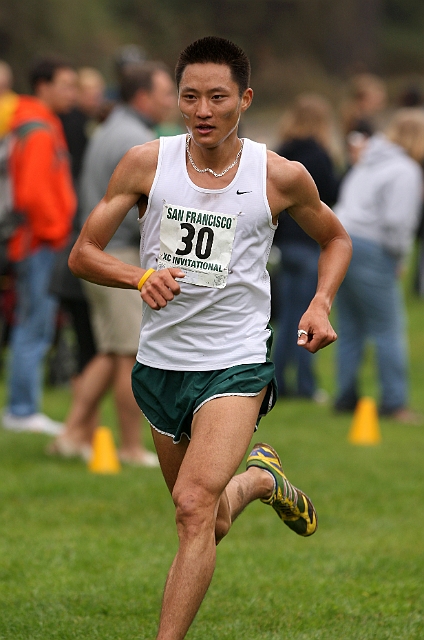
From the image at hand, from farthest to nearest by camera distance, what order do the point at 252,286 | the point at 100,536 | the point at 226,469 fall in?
the point at 100,536, the point at 252,286, the point at 226,469

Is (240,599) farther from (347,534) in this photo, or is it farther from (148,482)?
(148,482)

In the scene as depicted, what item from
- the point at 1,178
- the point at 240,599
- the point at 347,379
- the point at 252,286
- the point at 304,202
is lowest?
the point at 347,379

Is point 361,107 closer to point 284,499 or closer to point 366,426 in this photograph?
point 366,426

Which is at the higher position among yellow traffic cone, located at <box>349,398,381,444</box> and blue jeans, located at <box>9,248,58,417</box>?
blue jeans, located at <box>9,248,58,417</box>

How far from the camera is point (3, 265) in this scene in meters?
9.39

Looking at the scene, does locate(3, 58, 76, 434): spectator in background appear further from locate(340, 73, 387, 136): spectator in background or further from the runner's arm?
the runner's arm

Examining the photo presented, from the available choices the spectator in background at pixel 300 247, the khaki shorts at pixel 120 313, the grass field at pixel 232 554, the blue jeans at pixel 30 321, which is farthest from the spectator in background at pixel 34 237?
the spectator in background at pixel 300 247

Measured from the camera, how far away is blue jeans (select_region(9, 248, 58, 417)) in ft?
30.1

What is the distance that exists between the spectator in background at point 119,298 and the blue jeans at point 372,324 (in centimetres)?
265

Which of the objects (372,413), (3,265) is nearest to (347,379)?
(372,413)

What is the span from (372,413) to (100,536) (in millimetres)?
3528

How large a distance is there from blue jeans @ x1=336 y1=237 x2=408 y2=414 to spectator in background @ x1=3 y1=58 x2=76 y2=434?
263 centimetres

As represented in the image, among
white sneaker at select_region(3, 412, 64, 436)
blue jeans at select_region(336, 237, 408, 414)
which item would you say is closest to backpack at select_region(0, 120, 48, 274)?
white sneaker at select_region(3, 412, 64, 436)

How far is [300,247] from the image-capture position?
10.7 m
